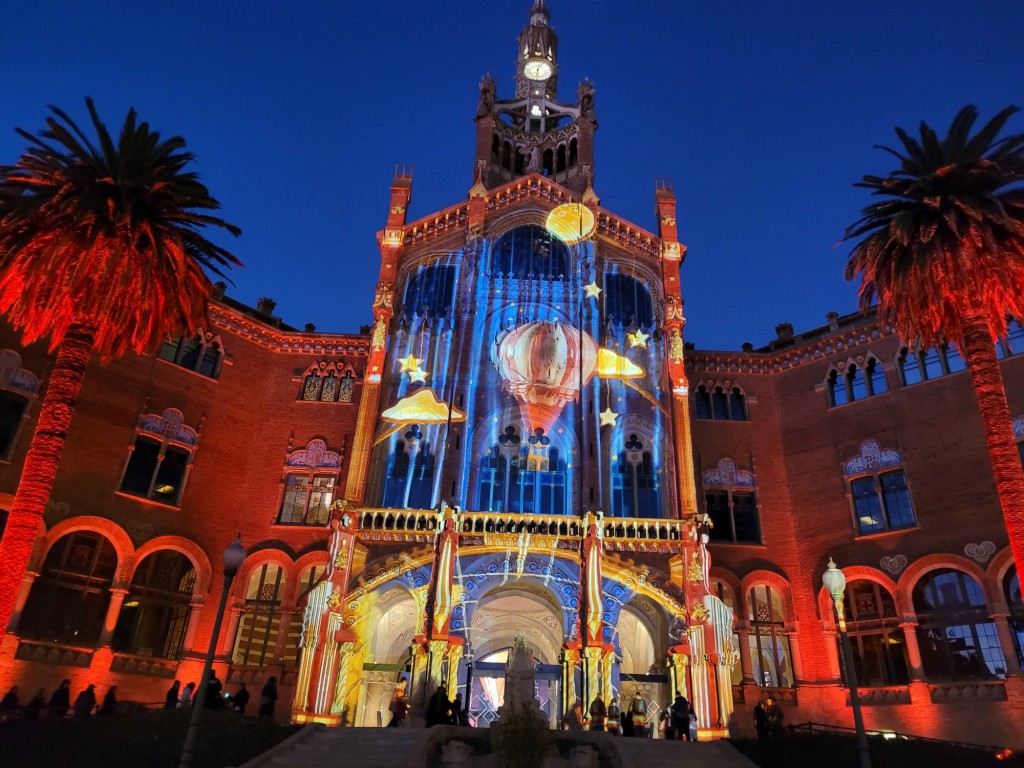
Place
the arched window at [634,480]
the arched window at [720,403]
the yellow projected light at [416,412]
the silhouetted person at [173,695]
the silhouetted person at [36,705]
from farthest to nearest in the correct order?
the arched window at [720,403]
the yellow projected light at [416,412]
the arched window at [634,480]
the silhouetted person at [173,695]
the silhouetted person at [36,705]

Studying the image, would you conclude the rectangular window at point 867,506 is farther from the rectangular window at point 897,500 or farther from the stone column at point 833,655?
the stone column at point 833,655

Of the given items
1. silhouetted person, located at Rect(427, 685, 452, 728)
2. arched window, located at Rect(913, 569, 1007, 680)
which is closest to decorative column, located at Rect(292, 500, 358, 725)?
silhouetted person, located at Rect(427, 685, 452, 728)

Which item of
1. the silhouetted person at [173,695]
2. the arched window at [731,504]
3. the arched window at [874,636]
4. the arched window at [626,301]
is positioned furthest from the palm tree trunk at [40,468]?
the arched window at [874,636]

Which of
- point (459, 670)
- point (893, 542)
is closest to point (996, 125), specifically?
point (893, 542)

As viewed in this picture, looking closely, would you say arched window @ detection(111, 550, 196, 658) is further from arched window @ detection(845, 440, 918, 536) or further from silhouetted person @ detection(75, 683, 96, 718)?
arched window @ detection(845, 440, 918, 536)

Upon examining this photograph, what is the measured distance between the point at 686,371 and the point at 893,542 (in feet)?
35.5

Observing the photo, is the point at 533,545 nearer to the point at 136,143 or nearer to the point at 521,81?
the point at 136,143

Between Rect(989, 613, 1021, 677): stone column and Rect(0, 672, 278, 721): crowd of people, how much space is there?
2247 cm

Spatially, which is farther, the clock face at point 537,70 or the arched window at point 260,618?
the clock face at point 537,70

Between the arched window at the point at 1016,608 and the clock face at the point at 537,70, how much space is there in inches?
1462

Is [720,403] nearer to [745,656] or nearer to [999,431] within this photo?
[745,656]

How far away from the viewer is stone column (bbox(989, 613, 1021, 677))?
80.8 feet

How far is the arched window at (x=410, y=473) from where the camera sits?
29109 mm

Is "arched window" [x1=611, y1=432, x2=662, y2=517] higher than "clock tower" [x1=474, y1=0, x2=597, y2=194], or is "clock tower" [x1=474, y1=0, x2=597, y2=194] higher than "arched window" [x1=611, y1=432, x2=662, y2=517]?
"clock tower" [x1=474, y1=0, x2=597, y2=194]
